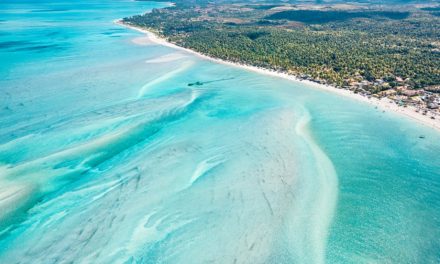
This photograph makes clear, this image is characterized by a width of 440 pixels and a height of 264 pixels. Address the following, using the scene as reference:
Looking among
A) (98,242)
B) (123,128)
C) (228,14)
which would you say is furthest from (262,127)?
(228,14)

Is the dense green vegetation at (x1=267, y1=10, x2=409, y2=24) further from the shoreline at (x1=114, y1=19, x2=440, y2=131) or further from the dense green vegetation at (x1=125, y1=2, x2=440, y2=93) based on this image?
the shoreline at (x1=114, y1=19, x2=440, y2=131)

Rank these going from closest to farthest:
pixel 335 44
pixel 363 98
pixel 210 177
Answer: pixel 210 177
pixel 363 98
pixel 335 44

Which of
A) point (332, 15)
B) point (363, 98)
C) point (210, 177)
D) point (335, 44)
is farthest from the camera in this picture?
point (332, 15)

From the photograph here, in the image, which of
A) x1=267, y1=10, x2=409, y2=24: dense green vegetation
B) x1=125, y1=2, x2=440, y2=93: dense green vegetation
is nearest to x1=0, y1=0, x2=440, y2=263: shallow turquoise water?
x1=125, y1=2, x2=440, y2=93: dense green vegetation

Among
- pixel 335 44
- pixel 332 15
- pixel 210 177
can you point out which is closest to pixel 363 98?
pixel 210 177

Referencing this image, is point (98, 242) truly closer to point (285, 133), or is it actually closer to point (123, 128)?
point (123, 128)

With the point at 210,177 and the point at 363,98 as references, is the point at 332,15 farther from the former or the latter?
the point at 210,177

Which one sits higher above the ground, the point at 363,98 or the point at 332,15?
the point at 332,15
